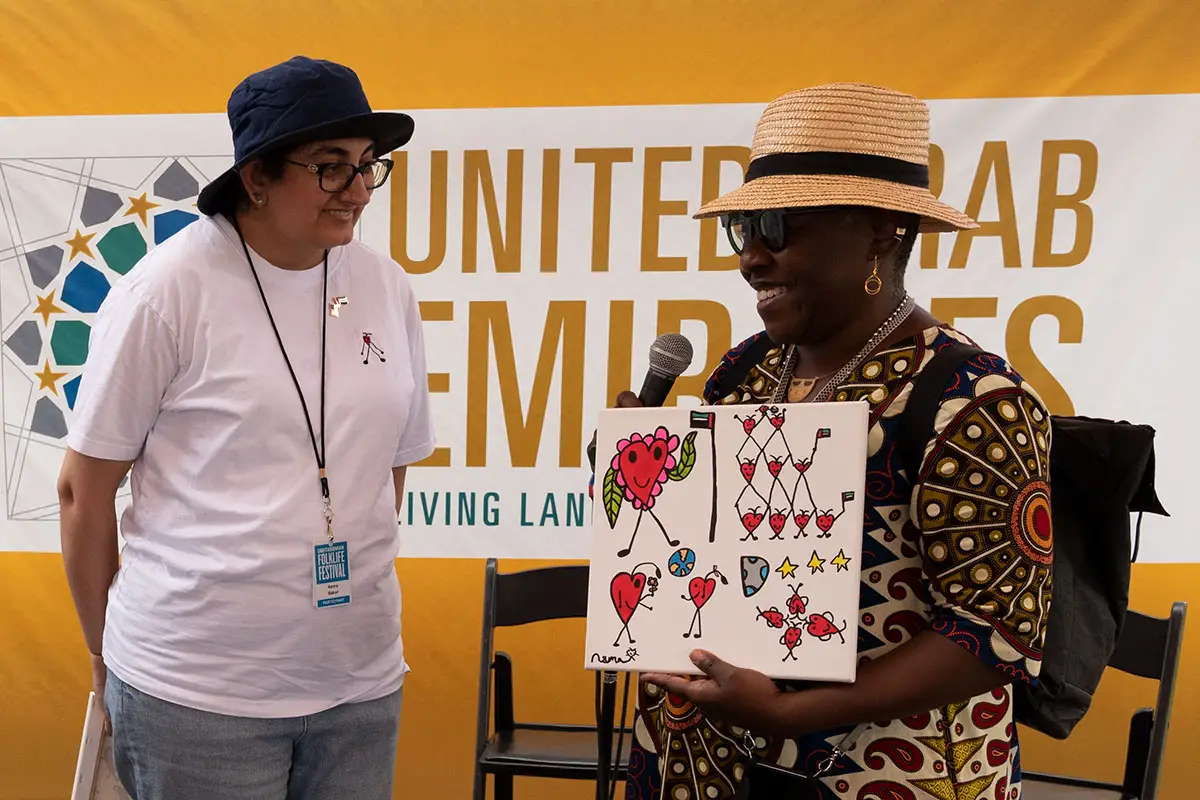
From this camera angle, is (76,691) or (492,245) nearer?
(492,245)

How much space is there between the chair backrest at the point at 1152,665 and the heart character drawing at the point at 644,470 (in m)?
1.76

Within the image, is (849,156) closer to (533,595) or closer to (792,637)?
(792,637)

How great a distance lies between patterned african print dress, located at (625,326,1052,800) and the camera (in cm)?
113

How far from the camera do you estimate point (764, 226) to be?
4.17 feet

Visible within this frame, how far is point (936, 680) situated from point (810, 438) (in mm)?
295

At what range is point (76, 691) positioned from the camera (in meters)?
3.39

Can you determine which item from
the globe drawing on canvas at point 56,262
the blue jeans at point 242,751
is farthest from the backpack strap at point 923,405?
the globe drawing on canvas at point 56,262

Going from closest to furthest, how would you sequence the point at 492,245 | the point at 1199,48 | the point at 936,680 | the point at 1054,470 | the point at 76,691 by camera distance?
the point at 936,680 → the point at 1054,470 → the point at 1199,48 → the point at 492,245 → the point at 76,691

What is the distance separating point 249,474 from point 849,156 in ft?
3.33

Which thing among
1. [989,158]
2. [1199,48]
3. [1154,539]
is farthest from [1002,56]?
[1154,539]

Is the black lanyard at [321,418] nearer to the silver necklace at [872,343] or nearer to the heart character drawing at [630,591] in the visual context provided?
the heart character drawing at [630,591]

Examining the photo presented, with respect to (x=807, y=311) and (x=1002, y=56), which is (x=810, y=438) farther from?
(x=1002, y=56)

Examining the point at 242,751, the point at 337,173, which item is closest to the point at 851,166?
the point at 337,173

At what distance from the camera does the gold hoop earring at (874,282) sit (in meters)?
1.28
